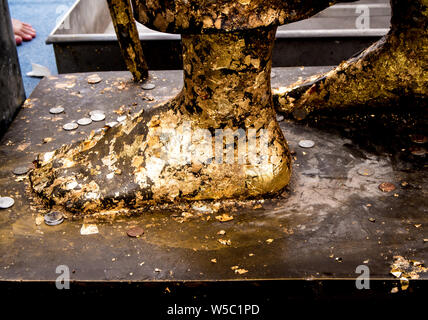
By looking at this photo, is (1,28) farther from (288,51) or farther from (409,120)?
(409,120)

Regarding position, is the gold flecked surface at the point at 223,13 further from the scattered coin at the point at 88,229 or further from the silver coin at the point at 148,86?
the silver coin at the point at 148,86

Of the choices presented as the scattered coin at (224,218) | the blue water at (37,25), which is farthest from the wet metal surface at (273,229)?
the blue water at (37,25)

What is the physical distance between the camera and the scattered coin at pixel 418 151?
1394 millimetres

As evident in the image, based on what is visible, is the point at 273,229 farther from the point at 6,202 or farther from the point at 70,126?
the point at 70,126

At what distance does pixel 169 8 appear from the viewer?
1.00 meters

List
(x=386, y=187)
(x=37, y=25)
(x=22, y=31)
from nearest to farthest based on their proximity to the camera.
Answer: (x=386, y=187) → (x=22, y=31) → (x=37, y=25)

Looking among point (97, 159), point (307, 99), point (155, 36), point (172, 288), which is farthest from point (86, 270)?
point (155, 36)

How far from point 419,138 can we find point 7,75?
4.31ft

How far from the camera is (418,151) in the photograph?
1.41 m

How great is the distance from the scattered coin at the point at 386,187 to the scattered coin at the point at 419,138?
0.84ft

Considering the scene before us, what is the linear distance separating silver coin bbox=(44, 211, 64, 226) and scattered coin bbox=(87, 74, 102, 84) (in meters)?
0.81

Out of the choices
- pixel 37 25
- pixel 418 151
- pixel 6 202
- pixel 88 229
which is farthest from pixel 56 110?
pixel 37 25

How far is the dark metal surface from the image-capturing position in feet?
5.15

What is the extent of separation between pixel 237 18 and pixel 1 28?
954 mm
